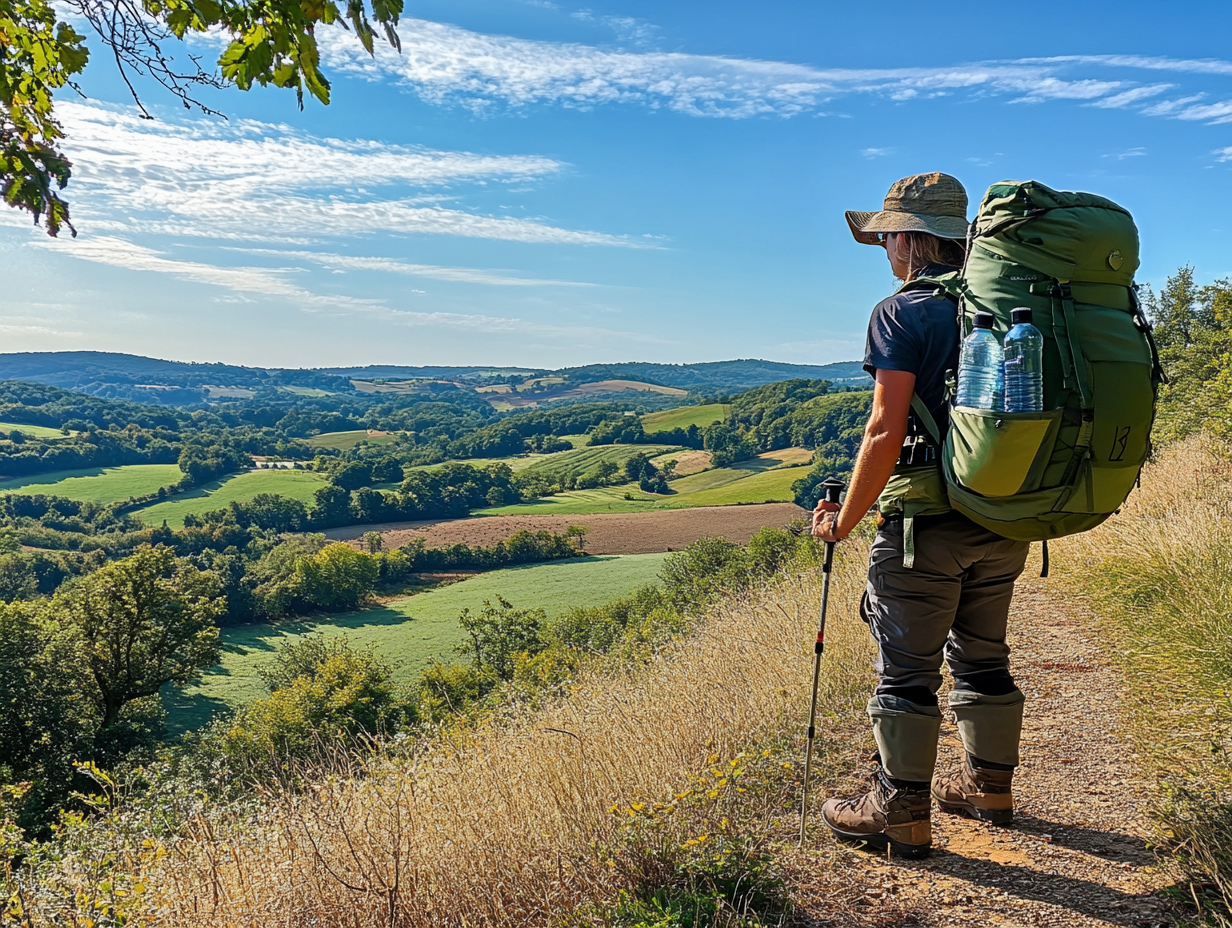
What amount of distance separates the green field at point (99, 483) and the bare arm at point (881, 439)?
9495 cm

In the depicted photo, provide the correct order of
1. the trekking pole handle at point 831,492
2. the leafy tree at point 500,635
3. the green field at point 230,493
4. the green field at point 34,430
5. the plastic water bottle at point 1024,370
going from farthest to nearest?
the green field at point 34,430, the green field at point 230,493, the leafy tree at point 500,635, the trekking pole handle at point 831,492, the plastic water bottle at point 1024,370

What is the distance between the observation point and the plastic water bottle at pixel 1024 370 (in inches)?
86.7

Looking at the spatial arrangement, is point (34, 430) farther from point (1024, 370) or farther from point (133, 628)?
point (1024, 370)

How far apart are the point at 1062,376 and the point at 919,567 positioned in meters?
0.73

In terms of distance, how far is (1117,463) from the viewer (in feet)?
7.43

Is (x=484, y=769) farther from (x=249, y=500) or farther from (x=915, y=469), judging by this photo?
(x=249, y=500)

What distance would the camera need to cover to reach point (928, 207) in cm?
276

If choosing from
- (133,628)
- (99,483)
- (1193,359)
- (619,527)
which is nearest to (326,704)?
(133,628)

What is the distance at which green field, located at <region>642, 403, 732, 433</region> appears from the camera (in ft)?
373

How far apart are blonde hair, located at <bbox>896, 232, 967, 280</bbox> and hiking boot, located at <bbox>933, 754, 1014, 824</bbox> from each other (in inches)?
70.7

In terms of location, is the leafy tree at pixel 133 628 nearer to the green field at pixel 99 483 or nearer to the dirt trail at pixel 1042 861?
the dirt trail at pixel 1042 861

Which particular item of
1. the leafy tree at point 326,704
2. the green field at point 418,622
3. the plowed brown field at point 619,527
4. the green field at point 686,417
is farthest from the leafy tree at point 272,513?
the green field at point 686,417

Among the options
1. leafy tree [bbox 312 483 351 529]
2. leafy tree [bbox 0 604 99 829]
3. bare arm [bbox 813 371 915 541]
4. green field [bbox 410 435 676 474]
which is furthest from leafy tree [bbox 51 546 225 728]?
green field [bbox 410 435 676 474]

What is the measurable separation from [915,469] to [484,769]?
6.62 feet
